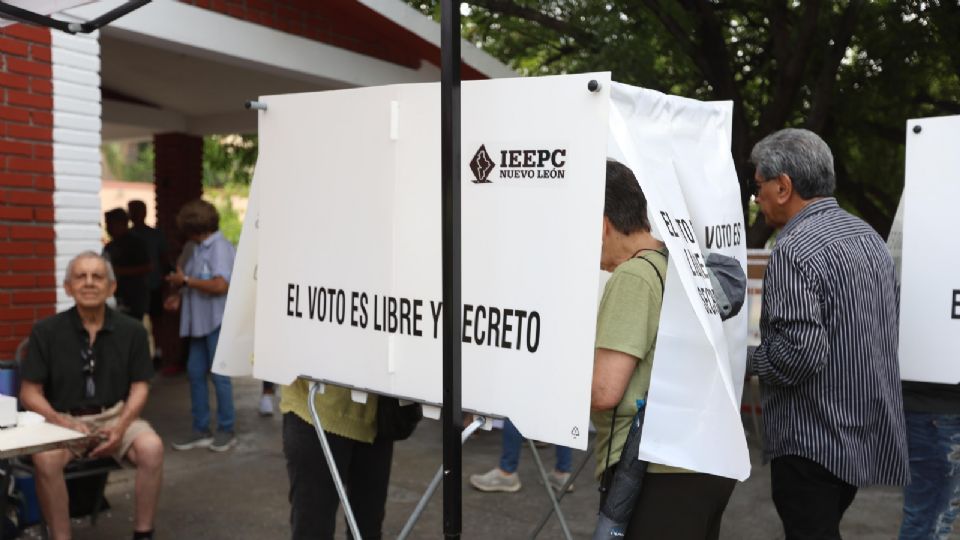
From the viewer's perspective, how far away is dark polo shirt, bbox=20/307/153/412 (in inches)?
171

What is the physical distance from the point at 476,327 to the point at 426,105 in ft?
2.04

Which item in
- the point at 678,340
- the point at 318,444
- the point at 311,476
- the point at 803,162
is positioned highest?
the point at 803,162

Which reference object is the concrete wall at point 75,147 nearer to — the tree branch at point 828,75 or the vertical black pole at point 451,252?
the vertical black pole at point 451,252

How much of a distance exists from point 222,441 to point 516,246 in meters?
4.87

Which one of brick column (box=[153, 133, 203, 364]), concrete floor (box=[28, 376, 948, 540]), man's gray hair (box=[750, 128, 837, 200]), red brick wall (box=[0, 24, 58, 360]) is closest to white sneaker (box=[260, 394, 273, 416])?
concrete floor (box=[28, 376, 948, 540])

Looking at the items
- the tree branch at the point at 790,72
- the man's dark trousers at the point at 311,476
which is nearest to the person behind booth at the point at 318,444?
the man's dark trousers at the point at 311,476

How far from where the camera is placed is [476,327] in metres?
2.37

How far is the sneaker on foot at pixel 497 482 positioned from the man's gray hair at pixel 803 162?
317cm

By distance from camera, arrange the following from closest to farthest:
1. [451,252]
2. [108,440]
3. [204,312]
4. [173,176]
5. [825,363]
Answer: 1. [451,252]
2. [825,363]
3. [108,440]
4. [204,312]
5. [173,176]

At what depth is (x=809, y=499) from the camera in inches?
108

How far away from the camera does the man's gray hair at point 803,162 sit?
2859mm

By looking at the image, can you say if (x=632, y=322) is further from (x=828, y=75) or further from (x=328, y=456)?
(x=828, y=75)

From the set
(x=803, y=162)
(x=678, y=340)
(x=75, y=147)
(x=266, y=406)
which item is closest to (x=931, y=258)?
(x=803, y=162)

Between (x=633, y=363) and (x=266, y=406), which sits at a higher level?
(x=633, y=363)
